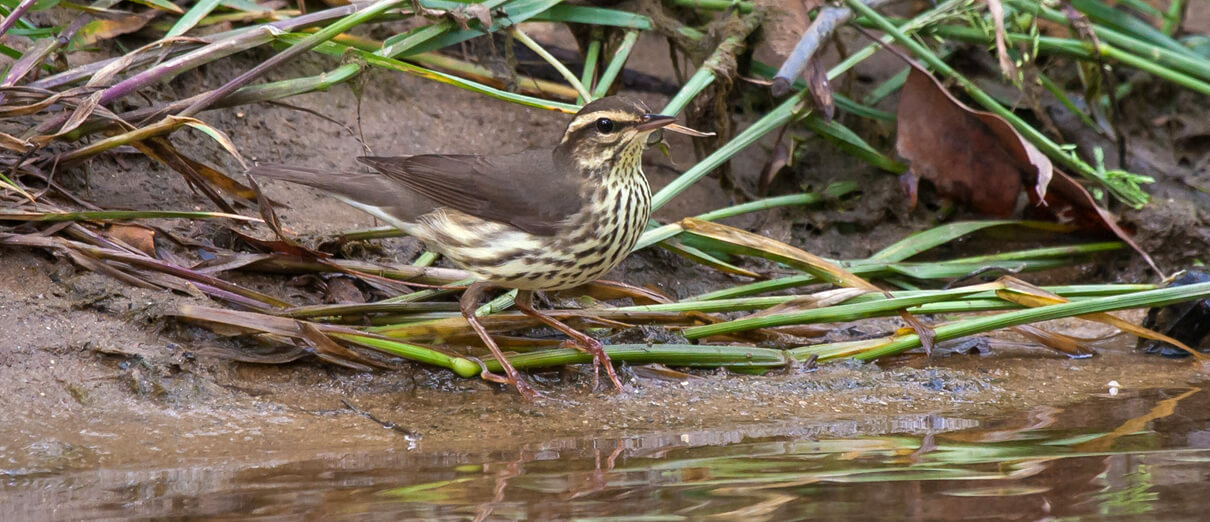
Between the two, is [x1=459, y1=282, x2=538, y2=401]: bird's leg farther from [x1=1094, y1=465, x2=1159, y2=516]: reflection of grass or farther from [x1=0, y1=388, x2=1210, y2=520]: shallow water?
[x1=1094, y1=465, x2=1159, y2=516]: reflection of grass

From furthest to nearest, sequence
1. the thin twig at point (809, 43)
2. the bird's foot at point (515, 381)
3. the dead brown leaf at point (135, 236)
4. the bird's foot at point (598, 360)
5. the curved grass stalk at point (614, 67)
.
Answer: the curved grass stalk at point (614, 67), the thin twig at point (809, 43), the dead brown leaf at point (135, 236), the bird's foot at point (598, 360), the bird's foot at point (515, 381)

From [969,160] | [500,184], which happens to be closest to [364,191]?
[500,184]

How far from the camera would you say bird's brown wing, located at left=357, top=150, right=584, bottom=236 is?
4.27m

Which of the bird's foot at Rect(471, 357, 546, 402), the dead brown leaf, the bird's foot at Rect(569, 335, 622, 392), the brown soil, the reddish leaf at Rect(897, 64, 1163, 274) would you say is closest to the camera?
the brown soil

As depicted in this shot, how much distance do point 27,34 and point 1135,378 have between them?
15.2 ft

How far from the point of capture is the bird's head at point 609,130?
14.2 ft

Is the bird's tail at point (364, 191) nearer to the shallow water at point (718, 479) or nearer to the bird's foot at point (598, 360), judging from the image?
the bird's foot at point (598, 360)

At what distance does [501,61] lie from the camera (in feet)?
19.7

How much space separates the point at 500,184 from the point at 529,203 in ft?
0.54

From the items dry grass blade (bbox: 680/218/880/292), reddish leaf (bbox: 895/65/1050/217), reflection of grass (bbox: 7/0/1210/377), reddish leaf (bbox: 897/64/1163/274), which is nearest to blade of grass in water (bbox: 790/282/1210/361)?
reflection of grass (bbox: 7/0/1210/377)

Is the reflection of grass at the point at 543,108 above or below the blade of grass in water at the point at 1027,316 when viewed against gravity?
above

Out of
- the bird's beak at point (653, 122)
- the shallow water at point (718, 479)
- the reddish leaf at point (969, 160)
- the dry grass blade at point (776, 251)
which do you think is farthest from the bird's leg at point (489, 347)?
the reddish leaf at point (969, 160)

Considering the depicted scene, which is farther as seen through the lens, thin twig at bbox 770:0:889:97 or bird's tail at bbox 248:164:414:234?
A: thin twig at bbox 770:0:889:97

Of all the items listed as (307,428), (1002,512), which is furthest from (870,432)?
(307,428)
